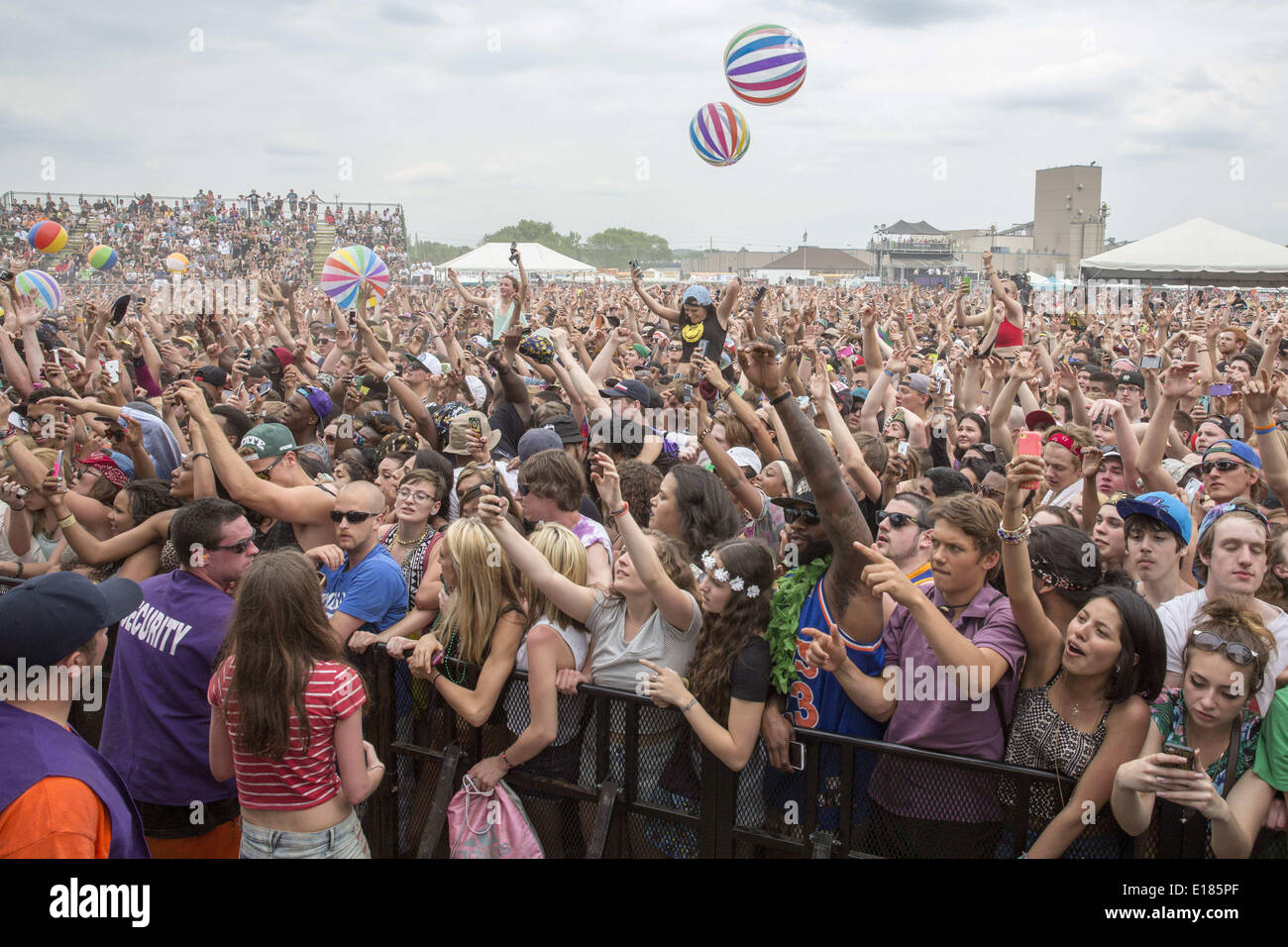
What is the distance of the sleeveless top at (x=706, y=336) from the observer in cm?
821

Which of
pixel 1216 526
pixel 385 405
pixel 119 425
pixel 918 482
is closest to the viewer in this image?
pixel 1216 526

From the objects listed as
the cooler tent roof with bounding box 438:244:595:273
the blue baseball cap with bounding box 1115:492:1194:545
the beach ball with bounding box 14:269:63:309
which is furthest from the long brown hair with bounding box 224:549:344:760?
the cooler tent roof with bounding box 438:244:595:273

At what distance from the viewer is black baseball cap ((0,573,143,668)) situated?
6.67 ft

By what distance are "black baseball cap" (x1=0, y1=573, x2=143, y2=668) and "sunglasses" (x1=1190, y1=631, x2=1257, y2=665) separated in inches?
111

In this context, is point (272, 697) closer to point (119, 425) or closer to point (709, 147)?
point (119, 425)

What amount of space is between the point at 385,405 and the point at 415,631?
12.9 feet

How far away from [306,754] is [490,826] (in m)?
0.84

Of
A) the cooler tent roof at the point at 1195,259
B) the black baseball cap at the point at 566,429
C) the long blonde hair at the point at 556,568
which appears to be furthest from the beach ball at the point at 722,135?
the cooler tent roof at the point at 1195,259

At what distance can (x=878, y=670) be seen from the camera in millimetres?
2877

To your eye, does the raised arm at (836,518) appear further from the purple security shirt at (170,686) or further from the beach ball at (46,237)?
the beach ball at (46,237)

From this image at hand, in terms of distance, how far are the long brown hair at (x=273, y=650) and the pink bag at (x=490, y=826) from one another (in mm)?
Result: 813

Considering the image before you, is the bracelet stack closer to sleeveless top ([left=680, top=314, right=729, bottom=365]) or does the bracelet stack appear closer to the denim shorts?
the denim shorts

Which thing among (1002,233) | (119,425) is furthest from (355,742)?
(1002,233)

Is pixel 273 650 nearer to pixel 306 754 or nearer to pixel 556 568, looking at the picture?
pixel 306 754
